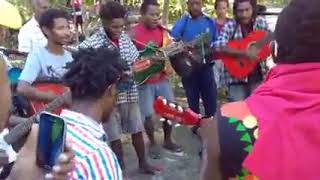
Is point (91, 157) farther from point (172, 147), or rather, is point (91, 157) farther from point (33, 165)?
point (172, 147)

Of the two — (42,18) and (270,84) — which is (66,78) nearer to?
(270,84)

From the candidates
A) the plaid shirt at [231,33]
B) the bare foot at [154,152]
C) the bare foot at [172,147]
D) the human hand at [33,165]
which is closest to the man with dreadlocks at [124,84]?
the bare foot at [154,152]

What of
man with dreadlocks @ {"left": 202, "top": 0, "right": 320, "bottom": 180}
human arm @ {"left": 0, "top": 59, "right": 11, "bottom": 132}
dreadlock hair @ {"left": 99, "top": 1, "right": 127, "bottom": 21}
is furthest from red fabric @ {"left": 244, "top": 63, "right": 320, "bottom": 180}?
dreadlock hair @ {"left": 99, "top": 1, "right": 127, "bottom": 21}

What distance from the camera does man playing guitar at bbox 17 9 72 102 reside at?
208 inches

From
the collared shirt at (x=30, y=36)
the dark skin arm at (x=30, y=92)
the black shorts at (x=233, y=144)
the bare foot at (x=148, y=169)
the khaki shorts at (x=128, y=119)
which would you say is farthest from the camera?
the bare foot at (x=148, y=169)

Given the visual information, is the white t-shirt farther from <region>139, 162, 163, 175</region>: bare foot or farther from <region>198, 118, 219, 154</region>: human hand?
<region>198, 118, 219, 154</region>: human hand

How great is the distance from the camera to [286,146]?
200 centimetres

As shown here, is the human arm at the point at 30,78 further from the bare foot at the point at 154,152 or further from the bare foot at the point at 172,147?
the bare foot at the point at 172,147

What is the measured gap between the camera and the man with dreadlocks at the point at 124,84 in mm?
5992

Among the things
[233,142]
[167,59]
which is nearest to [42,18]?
[167,59]

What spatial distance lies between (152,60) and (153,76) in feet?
0.87

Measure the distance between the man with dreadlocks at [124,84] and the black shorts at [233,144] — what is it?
12.1 feet

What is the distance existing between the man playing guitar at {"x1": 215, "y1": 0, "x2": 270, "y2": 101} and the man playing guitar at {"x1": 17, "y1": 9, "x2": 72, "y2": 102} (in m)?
1.90

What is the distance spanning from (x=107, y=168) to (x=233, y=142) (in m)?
0.60
